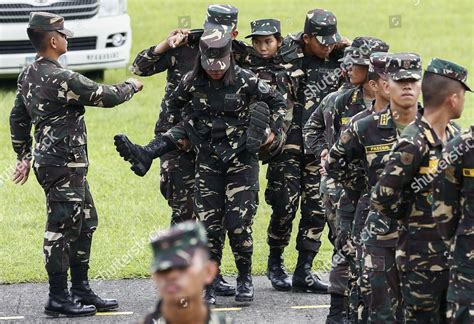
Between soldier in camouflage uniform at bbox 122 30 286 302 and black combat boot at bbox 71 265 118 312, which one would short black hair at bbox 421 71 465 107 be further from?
black combat boot at bbox 71 265 118 312

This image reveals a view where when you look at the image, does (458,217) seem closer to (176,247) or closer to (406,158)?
(406,158)

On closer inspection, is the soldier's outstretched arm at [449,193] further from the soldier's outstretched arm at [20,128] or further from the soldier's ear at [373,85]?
the soldier's outstretched arm at [20,128]

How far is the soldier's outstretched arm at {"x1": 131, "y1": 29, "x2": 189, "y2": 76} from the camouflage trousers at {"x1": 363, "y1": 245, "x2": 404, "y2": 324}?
314 cm

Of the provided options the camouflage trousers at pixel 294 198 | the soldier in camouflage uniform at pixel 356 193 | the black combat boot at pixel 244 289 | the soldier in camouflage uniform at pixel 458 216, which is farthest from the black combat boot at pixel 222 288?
the soldier in camouflage uniform at pixel 458 216

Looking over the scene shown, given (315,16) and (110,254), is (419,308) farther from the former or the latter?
(110,254)

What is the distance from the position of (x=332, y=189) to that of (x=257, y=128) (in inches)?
31.0

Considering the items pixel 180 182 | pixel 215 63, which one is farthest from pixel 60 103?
pixel 180 182

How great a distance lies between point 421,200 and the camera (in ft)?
25.4

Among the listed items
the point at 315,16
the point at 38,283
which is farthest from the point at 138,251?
the point at 315,16

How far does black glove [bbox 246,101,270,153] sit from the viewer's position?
9805 millimetres

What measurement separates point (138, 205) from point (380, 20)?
40.5 feet

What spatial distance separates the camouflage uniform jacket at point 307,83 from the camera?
→ 10648mm

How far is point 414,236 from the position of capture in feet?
25.4

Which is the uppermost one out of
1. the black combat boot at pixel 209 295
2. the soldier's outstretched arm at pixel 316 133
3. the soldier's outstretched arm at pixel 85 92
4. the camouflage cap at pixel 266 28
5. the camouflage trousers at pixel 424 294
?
the camouflage cap at pixel 266 28
